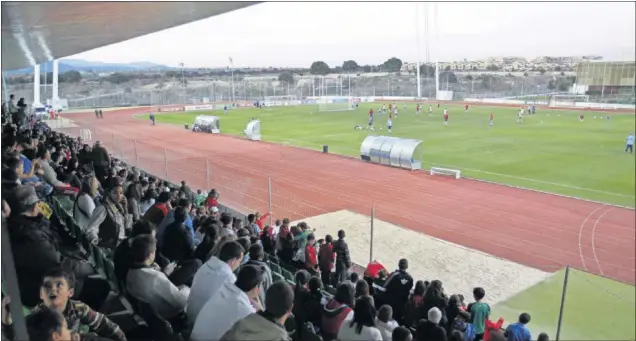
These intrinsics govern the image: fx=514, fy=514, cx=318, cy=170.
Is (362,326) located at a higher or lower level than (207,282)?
lower

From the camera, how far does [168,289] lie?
3334 mm

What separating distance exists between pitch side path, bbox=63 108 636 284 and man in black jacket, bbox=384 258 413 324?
162 inches

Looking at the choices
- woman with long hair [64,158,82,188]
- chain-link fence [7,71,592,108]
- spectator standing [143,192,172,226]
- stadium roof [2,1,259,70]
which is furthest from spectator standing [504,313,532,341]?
chain-link fence [7,71,592,108]

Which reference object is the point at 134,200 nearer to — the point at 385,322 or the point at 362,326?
the point at 385,322

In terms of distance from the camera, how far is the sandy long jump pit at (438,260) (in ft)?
31.3

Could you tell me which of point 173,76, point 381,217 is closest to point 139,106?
point 173,76

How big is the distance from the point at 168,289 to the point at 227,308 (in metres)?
0.68

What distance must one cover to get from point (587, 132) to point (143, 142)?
26.9 metres

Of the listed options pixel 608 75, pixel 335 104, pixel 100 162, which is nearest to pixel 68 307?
pixel 608 75

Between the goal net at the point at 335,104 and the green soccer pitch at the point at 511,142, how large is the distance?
9.88 metres

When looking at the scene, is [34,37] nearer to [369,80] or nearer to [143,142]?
[143,142]

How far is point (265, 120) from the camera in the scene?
46.6 m

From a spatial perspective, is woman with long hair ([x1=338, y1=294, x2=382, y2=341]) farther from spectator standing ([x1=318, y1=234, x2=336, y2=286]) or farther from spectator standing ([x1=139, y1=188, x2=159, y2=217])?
spectator standing ([x1=139, y1=188, x2=159, y2=217])

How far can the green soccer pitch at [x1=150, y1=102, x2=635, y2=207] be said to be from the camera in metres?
19.1
